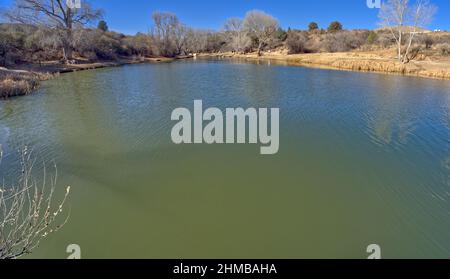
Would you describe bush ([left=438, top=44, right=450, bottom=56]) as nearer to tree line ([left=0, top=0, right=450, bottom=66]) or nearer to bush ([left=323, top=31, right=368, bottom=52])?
tree line ([left=0, top=0, right=450, bottom=66])

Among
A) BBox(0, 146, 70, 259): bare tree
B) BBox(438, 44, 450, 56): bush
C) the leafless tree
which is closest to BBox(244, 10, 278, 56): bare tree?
the leafless tree

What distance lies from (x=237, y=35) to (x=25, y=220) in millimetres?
72239

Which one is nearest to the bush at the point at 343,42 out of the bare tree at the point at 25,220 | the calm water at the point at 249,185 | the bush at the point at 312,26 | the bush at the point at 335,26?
the bush at the point at 335,26

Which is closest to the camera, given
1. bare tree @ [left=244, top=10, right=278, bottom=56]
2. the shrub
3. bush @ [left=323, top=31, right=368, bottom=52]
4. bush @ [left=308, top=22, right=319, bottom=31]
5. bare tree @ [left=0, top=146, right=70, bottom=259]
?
bare tree @ [left=0, top=146, right=70, bottom=259]

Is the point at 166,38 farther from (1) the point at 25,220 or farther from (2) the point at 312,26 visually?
(1) the point at 25,220

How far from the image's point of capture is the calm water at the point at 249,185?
14.0ft

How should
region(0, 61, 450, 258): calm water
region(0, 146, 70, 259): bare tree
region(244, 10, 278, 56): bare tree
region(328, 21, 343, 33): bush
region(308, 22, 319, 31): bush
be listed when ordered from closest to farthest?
region(0, 146, 70, 259): bare tree → region(0, 61, 450, 258): calm water → region(244, 10, 278, 56): bare tree → region(328, 21, 343, 33): bush → region(308, 22, 319, 31): bush

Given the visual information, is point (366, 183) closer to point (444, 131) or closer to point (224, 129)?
point (224, 129)

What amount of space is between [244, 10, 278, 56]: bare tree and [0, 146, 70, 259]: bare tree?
2486 inches

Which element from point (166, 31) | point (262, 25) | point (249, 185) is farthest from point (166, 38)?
point (249, 185)

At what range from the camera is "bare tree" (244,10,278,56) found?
6306 centimetres

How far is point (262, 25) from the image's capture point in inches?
2515

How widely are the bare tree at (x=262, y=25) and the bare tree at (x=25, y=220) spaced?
63136mm
